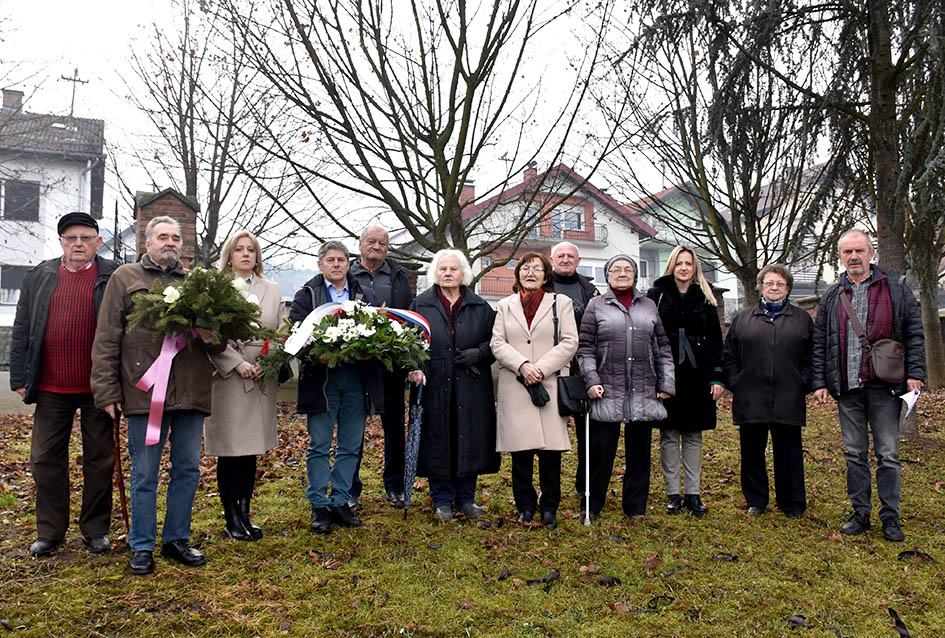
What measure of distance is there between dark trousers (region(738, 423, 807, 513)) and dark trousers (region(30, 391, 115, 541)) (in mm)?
4725

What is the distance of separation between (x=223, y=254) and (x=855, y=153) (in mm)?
8502

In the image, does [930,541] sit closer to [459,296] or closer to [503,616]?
[503,616]

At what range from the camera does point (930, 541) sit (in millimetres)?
4957

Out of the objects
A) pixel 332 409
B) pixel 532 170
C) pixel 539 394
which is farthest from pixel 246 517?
pixel 532 170

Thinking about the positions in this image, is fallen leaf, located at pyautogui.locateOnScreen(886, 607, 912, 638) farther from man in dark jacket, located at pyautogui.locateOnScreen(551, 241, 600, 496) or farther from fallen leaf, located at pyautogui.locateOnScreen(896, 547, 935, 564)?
man in dark jacket, located at pyautogui.locateOnScreen(551, 241, 600, 496)

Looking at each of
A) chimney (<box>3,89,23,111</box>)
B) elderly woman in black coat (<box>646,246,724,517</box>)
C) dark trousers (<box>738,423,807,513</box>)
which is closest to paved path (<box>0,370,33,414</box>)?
chimney (<box>3,89,23,111</box>)

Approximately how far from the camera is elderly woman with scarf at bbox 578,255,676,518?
212 inches

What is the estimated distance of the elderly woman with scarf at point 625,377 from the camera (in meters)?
5.38

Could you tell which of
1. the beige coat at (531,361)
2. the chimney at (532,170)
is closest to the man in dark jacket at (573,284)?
the beige coat at (531,361)

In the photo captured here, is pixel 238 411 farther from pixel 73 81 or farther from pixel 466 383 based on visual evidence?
pixel 73 81

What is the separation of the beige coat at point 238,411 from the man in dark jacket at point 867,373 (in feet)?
13.4

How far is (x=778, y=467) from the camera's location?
224 inches

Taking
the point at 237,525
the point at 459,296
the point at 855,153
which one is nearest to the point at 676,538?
the point at 459,296

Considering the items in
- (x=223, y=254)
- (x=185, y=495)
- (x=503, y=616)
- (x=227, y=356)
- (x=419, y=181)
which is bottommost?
(x=503, y=616)
